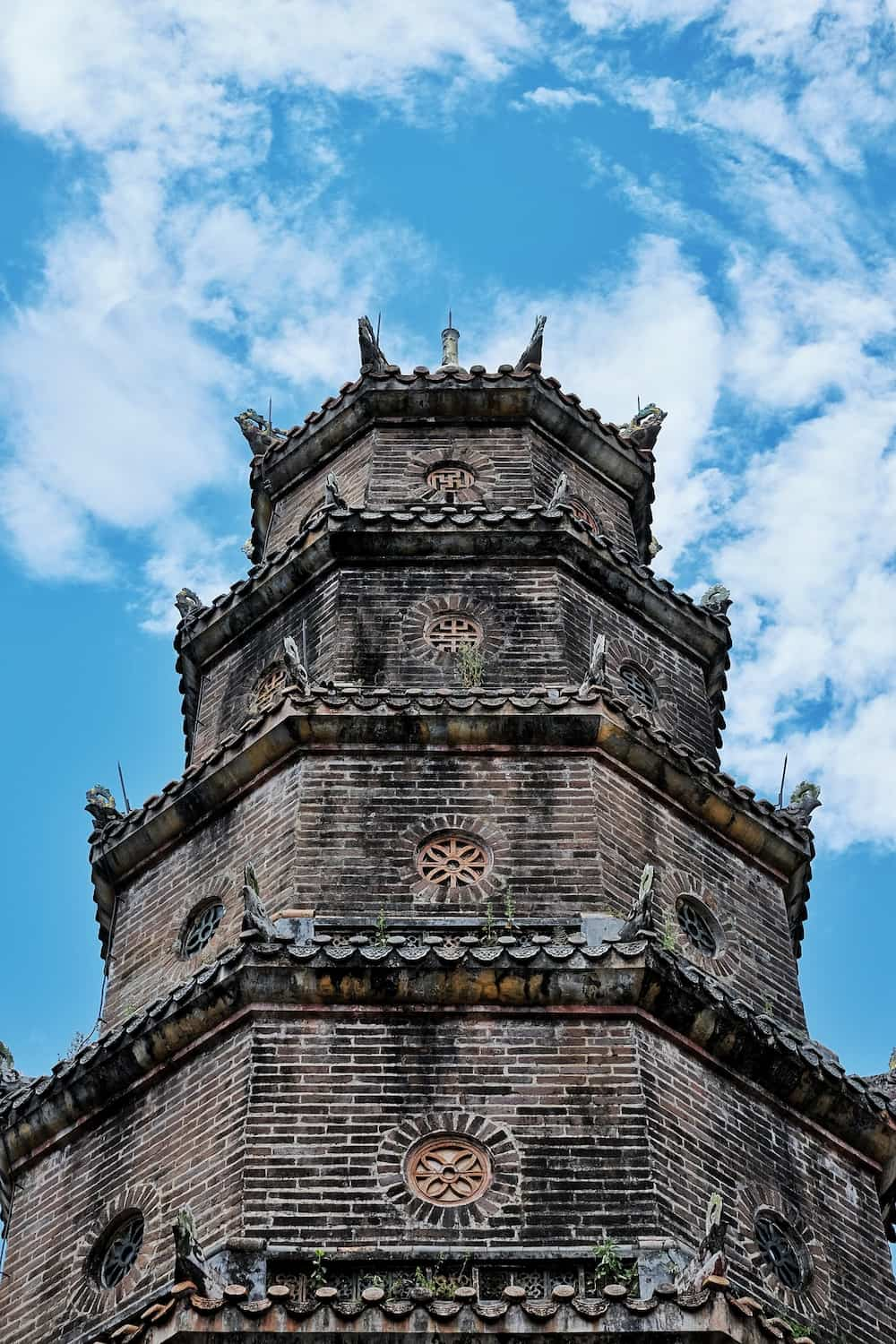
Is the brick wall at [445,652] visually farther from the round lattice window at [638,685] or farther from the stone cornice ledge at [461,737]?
the stone cornice ledge at [461,737]

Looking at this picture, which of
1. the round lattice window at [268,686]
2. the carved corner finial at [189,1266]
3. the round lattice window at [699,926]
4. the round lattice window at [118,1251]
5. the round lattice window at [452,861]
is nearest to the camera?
the carved corner finial at [189,1266]

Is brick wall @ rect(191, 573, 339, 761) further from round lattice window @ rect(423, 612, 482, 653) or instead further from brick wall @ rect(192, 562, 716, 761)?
round lattice window @ rect(423, 612, 482, 653)

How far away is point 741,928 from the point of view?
966 inches

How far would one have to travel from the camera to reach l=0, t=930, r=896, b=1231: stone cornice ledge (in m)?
21.4

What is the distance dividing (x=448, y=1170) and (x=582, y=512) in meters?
11.6

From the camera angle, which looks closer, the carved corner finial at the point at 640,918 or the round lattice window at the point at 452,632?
the carved corner finial at the point at 640,918

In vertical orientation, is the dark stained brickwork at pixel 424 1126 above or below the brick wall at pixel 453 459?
below

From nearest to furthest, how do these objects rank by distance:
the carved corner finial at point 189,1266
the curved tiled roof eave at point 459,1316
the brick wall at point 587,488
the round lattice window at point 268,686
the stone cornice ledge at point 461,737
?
the curved tiled roof eave at point 459,1316 < the carved corner finial at point 189,1266 < the stone cornice ledge at point 461,737 < the round lattice window at point 268,686 < the brick wall at point 587,488

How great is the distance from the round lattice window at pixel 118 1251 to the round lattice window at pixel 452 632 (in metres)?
7.68

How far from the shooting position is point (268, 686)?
27219 mm

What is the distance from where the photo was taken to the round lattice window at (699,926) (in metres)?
23.9

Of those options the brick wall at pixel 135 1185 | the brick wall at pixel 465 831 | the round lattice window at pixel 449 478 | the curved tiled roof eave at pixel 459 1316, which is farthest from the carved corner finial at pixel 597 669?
the curved tiled roof eave at pixel 459 1316

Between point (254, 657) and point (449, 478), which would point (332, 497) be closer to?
point (449, 478)

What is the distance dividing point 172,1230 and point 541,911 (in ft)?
16.2
